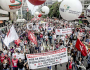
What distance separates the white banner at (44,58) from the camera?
6.27 m

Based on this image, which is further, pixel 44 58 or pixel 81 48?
pixel 81 48

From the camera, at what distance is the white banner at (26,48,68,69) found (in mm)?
6273

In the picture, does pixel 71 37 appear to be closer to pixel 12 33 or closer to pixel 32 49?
pixel 32 49

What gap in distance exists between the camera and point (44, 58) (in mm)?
6371

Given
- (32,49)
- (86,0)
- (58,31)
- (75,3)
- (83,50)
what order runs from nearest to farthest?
(75,3), (83,50), (32,49), (58,31), (86,0)

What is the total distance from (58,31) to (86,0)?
2072 inches

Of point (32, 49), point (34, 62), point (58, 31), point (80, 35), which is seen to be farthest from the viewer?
point (80, 35)

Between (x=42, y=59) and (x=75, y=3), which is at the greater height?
(x=75, y=3)

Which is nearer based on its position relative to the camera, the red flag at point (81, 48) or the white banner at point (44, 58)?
the white banner at point (44, 58)

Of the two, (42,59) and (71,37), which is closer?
(42,59)

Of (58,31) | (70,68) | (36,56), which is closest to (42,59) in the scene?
(36,56)

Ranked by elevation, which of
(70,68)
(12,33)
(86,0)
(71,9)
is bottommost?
A: (70,68)

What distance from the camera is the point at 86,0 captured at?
59.3 metres

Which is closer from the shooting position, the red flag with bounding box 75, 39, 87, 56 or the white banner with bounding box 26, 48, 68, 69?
the white banner with bounding box 26, 48, 68, 69
